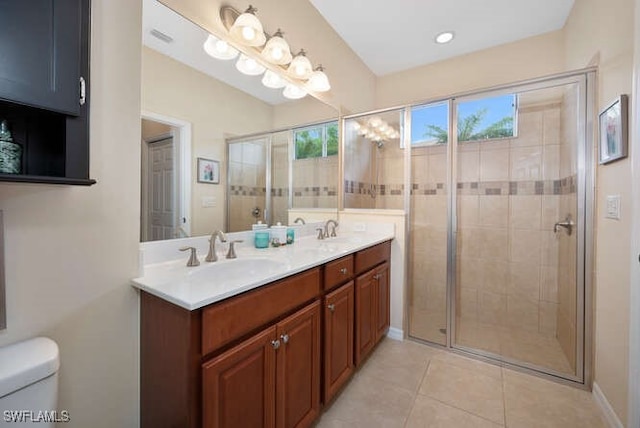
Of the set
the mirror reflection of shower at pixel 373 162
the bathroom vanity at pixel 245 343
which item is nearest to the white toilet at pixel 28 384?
the bathroom vanity at pixel 245 343

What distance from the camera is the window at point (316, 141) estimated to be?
2.13 m

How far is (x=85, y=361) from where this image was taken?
0.94 metres

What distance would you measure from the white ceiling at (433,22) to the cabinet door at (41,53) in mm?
1846

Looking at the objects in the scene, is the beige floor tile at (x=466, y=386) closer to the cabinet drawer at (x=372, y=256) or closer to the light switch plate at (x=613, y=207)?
the cabinet drawer at (x=372, y=256)

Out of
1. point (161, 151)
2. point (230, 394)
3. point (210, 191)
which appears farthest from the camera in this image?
point (210, 191)

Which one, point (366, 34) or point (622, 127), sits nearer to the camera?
point (622, 127)

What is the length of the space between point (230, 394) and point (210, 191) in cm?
98

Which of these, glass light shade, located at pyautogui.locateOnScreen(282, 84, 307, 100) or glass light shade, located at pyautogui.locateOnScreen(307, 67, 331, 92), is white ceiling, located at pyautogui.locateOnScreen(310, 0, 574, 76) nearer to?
glass light shade, located at pyautogui.locateOnScreen(307, 67, 331, 92)

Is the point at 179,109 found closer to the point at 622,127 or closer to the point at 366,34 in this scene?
the point at 366,34

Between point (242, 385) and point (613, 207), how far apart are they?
6.45ft

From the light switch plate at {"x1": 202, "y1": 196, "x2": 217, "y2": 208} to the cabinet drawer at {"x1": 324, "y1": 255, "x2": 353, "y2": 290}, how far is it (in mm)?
713

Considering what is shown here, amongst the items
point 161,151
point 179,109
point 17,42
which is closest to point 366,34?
point 179,109

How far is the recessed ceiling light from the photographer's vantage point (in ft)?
7.70

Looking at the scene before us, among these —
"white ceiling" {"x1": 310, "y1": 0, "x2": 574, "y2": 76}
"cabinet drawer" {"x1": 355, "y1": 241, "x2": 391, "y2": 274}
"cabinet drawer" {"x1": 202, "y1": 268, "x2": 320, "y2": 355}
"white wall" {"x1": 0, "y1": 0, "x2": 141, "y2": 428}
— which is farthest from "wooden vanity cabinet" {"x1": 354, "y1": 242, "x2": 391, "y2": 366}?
"white ceiling" {"x1": 310, "y1": 0, "x2": 574, "y2": 76}
